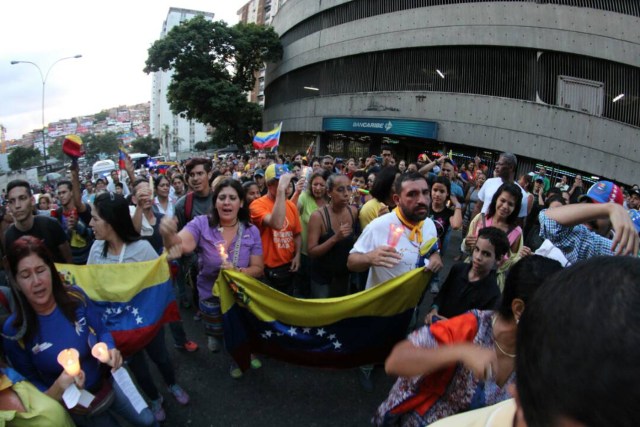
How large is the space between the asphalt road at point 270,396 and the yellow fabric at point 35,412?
151cm

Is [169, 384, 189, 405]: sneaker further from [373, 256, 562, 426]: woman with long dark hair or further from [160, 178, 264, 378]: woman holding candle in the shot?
[373, 256, 562, 426]: woman with long dark hair

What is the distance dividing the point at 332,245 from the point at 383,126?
20.0m

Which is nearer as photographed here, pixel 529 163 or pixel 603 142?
pixel 603 142

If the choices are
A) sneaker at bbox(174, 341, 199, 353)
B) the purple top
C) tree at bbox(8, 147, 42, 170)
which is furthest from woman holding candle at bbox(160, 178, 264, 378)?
tree at bbox(8, 147, 42, 170)

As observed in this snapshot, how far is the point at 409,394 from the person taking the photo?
2008 mm

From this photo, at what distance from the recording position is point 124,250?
133 inches

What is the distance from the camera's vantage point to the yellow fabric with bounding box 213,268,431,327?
3.21 metres

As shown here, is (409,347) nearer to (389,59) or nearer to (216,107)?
(389,59)

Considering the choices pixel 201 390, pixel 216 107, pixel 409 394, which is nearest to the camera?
pixel 409 394

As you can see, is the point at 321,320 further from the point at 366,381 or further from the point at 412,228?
the point at 412,228

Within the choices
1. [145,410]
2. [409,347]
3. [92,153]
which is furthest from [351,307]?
[92,153]

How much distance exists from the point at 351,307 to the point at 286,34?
35.0 metres

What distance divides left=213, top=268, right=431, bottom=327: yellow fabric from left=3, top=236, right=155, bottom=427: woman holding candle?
108 centimetres

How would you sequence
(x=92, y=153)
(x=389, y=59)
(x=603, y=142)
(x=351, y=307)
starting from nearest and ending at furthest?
(x=351, y=307)
(x=603, y=142)
(x=389, y=59)
(x=92, y=153)
